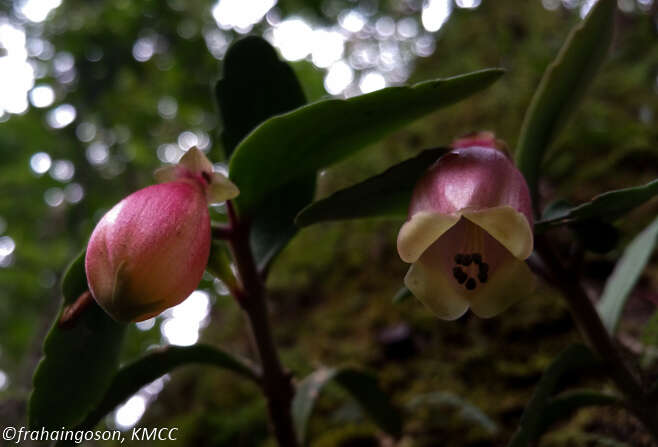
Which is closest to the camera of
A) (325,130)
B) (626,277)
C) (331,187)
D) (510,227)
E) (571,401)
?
(510,227)

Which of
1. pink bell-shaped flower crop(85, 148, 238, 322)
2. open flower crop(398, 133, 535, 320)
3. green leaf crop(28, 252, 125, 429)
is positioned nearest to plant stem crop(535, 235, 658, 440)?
open flower crop(398, 133, 535, 320)

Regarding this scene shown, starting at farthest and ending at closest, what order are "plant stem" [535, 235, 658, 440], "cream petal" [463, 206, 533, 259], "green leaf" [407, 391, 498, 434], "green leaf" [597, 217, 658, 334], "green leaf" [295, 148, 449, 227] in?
"green leaf" [407, 391, 498, 434] < "green leaf" [597, 217, 658, 334] < "plant stem" [535, 235, 658, 440] < "green leaf" [295, 148, 449, 227] < "cream petal" [463, 206, 533, 259]

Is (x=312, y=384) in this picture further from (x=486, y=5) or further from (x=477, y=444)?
(x=486, y=5)

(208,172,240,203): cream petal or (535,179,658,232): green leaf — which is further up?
(208,172,240,203): cream petal

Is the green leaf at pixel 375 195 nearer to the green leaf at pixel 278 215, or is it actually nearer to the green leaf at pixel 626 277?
the green leaf at pixel 278 215

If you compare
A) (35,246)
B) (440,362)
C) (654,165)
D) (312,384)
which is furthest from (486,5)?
(35,246)

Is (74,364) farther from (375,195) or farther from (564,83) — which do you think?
(564,83)

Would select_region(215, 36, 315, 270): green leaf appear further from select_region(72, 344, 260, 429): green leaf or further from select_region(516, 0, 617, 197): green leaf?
select_region(516, 0, 617, 197): green leaf

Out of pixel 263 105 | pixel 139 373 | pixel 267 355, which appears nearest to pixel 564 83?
pixel 263 105
